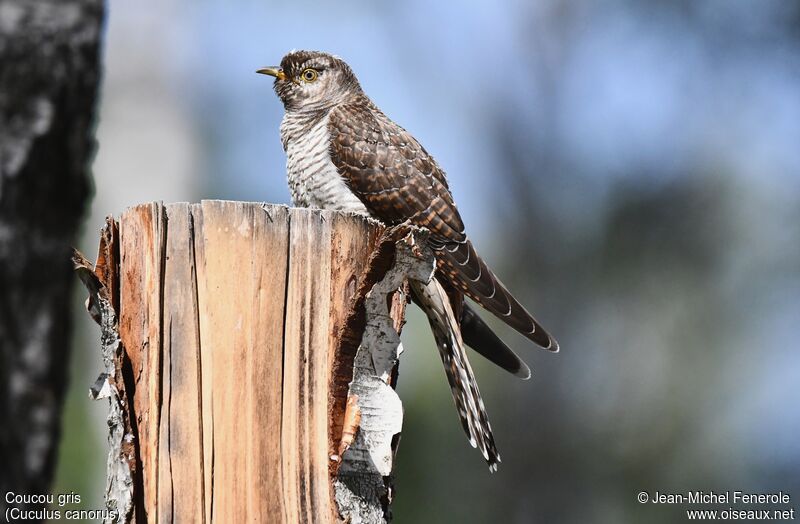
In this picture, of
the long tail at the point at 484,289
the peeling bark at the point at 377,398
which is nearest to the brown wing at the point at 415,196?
the long tail at the point at 484,289

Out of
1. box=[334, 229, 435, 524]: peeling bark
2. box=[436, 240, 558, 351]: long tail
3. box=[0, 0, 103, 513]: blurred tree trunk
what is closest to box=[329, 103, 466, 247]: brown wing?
box=[436, 240, 558, 351]: long tail

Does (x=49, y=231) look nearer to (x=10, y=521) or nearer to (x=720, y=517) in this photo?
(x=10, y=521)

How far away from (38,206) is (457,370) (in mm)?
2736

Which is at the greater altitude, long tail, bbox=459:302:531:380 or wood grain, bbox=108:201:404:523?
long tail, bbox=459:302:531:380

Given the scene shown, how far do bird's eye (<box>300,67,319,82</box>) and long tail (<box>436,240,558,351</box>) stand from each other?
165 cm

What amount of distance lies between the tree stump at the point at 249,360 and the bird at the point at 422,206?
120 centimetres

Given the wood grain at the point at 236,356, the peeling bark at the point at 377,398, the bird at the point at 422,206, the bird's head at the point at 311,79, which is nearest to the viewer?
the wood grain at the point at 236,356

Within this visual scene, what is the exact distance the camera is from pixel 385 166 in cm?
479

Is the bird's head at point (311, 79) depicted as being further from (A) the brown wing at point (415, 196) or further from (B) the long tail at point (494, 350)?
(B) the long tail at point (494, 350)

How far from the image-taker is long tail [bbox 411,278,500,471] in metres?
4.08

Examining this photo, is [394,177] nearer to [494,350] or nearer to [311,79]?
[494,350]

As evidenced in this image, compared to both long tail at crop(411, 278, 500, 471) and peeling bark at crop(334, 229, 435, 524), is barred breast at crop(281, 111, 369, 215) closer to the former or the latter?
long tail at crop(411, 278, 500, 471)

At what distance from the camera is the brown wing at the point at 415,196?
4.54m

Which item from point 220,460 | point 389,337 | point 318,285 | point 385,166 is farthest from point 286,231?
point 385,166
